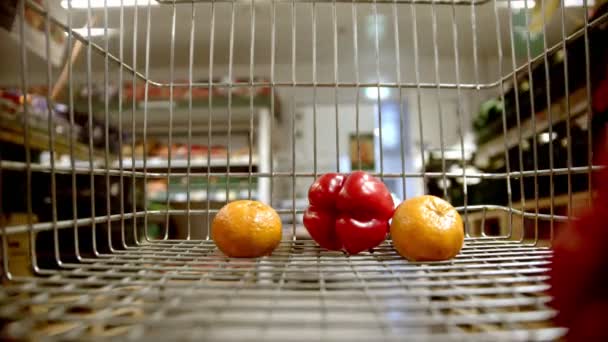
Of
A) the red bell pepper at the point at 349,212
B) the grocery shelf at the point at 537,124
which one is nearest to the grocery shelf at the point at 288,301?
the red bell pepper at the point at 349,212

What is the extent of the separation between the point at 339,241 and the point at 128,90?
2808 mm

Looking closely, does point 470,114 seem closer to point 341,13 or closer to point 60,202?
point 341,13

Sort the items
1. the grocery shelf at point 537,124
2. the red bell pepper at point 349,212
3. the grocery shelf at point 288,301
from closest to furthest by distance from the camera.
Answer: the grocery shelf at point 288,301 → the red bell pepper at point 349,212 → the grocery shelf at point 537,124

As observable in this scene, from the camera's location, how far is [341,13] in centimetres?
319

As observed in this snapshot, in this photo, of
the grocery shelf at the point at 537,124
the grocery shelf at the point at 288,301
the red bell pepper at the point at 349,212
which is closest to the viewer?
the grocery shelf at the point at 288,301

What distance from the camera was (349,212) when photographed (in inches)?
22.2

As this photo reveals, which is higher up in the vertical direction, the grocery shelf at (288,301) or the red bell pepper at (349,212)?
the red bell pepper at (349,212)

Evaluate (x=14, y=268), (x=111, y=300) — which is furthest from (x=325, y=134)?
(x=111, y=300)

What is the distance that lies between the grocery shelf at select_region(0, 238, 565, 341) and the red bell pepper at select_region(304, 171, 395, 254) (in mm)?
39

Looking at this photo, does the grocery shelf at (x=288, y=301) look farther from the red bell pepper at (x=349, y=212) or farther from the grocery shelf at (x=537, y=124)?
the grocery shelf at (x=537, y=124)

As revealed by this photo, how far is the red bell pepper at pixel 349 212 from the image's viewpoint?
546 millimetres

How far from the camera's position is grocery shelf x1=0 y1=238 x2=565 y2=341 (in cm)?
25

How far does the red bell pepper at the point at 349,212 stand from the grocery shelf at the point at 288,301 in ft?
0.13

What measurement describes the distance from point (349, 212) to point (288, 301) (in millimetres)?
257
